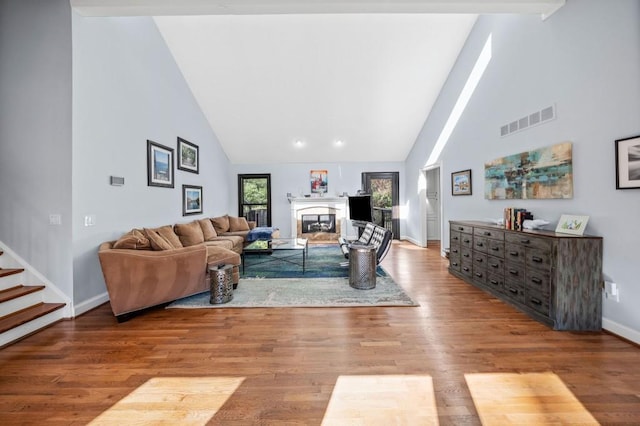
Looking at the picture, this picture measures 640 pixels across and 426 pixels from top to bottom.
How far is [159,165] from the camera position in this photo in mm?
4633

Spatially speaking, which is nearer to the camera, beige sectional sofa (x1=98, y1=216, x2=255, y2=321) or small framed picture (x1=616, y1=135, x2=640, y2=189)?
small framed picture (x1=616, y1=135, x2=640, y2=189)

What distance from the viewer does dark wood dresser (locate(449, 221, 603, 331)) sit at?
260 centimetres

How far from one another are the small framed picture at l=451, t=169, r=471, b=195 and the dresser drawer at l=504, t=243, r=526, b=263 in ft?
5.98

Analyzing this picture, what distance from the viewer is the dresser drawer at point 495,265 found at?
3382 millimetres

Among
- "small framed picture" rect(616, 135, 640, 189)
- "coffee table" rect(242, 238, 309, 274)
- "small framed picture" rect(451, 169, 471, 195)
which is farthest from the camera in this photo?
"small framed picture" rect(451, 169, 471, 195)

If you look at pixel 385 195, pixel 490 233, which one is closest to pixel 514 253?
pixel 490 233

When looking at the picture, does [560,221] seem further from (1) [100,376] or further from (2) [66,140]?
(2) [66,140]

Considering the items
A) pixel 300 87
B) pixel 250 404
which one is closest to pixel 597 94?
pixel 250 404

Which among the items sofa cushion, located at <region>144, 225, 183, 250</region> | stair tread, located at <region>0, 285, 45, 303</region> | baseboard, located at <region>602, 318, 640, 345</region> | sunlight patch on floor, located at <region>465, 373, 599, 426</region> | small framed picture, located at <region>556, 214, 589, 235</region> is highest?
small framed picture, located at <region>556, 214, 589, 235</region>

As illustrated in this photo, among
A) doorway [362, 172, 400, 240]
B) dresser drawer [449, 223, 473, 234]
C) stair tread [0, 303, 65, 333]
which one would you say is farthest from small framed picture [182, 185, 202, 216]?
dresser drawer [449, 223, 473, 234]

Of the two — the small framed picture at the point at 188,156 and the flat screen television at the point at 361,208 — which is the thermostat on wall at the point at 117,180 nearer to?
the small framed picture at the point at 188,156

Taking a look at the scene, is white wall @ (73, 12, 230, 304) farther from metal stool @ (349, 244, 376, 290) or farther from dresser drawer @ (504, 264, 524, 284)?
dresser drawer @ (504, 264, 524, 284)

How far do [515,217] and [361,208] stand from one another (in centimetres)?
336

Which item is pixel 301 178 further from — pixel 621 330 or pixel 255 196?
pixel 621 330
